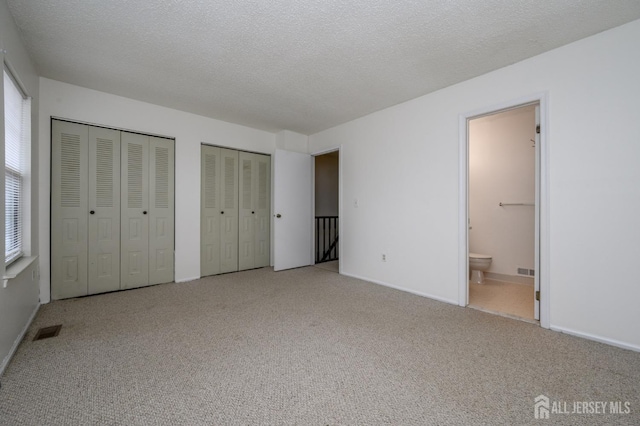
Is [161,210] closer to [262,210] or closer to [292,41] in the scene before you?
[262,210]

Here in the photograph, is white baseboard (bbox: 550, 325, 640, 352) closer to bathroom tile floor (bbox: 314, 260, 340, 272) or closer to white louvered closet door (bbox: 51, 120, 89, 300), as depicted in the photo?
bathroom tile floor (bbox: 314, 260, 340, 272)

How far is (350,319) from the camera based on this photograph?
2.54 m

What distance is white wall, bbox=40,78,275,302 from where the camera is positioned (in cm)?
293

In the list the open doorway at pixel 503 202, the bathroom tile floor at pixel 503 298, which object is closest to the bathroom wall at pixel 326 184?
the open doorway at pixel 503 202

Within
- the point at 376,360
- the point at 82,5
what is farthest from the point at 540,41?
the point at 82,5

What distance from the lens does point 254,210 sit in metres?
4.70

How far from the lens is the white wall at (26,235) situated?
1.78m

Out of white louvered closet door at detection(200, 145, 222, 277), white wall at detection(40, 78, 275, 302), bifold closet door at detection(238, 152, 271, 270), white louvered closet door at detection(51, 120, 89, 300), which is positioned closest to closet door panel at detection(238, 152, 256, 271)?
bifold closet door at detection(238, 152, 271, 270)

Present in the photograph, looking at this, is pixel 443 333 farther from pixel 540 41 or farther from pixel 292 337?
pixel 540 41

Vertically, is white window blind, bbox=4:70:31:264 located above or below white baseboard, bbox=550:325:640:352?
above

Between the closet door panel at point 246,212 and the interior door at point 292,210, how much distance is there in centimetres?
47

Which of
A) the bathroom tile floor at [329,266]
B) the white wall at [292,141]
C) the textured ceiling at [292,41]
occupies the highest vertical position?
the textured ceiling at [292,41]

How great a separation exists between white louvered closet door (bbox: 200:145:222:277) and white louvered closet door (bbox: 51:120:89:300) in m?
1.34

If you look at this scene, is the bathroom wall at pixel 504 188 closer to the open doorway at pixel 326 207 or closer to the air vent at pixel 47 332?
the open doorway at pixel 326 207
